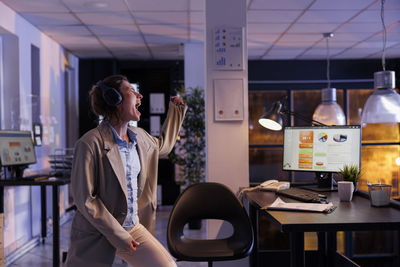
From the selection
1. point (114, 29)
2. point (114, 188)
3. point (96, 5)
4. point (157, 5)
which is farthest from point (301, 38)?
point (114, 188)

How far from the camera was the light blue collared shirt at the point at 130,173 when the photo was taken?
2.17 m

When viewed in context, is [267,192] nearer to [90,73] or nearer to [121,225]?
[121,225]

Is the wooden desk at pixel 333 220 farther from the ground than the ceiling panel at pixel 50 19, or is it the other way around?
the ceiling panel at pixel 50 19

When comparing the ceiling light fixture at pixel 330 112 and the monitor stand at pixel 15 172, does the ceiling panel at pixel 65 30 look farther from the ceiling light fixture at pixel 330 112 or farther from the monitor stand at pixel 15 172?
the ceiling light fixture at pixel 330 112

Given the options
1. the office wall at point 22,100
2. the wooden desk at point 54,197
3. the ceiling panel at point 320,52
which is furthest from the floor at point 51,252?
the ceiling panel at point 320,52

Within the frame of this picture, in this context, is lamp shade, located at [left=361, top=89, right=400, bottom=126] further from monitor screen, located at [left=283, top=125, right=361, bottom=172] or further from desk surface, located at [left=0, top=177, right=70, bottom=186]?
desk surface, located at [left=0, top=177, right=70, bottom=186]

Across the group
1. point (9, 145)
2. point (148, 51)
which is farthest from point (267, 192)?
point (148, 51)

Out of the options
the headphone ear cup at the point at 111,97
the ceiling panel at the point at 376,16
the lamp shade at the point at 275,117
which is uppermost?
the ceiling panel at the point at 376,16

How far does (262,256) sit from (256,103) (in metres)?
5.06

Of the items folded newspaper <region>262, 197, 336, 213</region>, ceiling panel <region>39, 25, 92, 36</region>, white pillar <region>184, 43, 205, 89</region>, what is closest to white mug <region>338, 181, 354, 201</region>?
folded newspaper <region>262, 197, 336, 213</region>

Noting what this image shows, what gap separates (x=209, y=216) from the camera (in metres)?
2.76

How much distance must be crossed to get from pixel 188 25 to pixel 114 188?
3902 mm

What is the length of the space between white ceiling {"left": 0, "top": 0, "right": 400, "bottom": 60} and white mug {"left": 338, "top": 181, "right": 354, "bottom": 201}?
8.89 feet

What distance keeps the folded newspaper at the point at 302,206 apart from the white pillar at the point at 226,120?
42.4 inches
